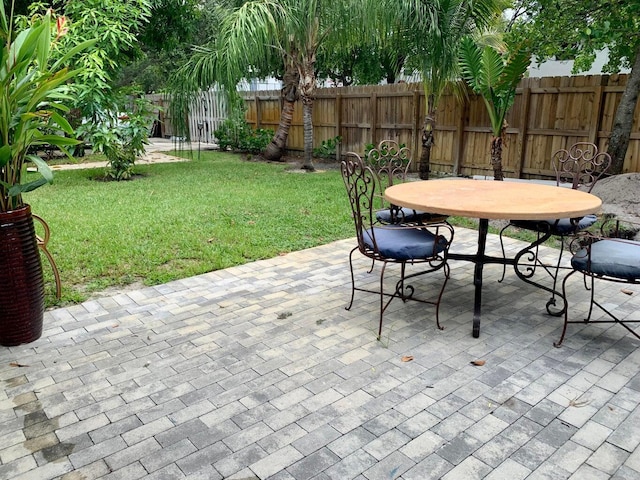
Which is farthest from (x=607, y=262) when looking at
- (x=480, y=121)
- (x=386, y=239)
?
(x=480, y=121)

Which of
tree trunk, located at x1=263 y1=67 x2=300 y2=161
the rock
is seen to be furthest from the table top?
tree trunk, located at x1=263 y1=67 x2=300 y2=161

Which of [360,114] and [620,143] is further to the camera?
[360,114]

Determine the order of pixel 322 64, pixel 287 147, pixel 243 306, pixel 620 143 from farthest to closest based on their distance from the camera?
pixel 322 64 < pixel 287 147 < pixel 620 143 < pixel 243 306

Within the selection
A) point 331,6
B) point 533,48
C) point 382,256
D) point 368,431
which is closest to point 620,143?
point 533,48

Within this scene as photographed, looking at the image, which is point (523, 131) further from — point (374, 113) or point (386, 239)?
point (386, 239)

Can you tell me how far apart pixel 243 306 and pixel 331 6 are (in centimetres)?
623

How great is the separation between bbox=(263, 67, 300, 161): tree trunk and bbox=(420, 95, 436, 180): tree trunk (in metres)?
3.17

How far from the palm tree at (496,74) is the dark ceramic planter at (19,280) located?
5551 millimetres

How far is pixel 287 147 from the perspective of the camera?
515 inches

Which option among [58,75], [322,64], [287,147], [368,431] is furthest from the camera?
[322,64]

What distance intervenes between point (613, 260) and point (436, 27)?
568 centimetres

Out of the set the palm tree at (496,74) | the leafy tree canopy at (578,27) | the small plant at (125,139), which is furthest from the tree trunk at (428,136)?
the small plant at (125,139)

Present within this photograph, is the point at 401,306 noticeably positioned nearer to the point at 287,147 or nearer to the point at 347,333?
the point at 347,333

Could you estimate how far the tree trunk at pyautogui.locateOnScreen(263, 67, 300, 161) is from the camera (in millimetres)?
10750
